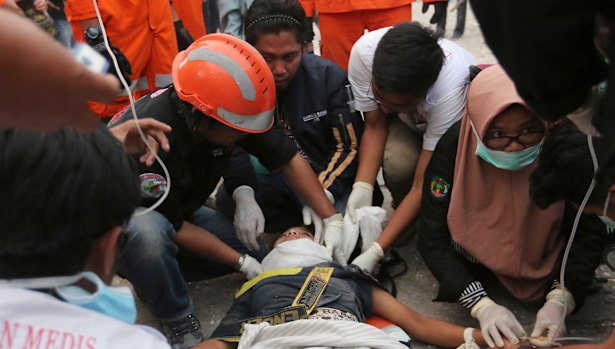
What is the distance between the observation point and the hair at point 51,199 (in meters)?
1.06

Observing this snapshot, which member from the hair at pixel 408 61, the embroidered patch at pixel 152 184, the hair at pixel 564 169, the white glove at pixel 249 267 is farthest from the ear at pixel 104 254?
the hair at pixel 408 61

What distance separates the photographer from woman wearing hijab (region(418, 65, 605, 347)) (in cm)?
227

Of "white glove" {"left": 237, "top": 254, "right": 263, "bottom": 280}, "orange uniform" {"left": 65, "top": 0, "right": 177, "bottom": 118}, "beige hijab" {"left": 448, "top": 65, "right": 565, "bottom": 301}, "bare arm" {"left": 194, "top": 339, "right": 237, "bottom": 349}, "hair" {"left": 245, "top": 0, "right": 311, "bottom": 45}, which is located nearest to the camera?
"bare arm" {"left": 194, "top": 339, "right": 237, "bottom": 349}

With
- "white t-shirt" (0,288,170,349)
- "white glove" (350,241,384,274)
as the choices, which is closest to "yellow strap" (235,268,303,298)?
"white glove" (350,241,384,274)

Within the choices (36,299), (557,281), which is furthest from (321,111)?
(36,299)

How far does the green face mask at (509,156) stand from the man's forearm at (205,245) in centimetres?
113

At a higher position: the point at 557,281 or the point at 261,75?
the point at 261,75

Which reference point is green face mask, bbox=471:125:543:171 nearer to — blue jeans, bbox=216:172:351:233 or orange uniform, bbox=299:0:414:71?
blue jeans, bbox=216:172:351:233

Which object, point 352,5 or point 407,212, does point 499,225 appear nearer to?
point 407,212

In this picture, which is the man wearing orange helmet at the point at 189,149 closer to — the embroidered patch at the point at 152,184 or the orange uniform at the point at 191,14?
the embroidered patch at the point at 152,184

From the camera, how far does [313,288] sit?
2.42 metres

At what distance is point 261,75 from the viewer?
96.2 inches

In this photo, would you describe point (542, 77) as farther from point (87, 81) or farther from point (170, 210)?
point (170, 210)

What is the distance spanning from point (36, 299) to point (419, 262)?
2.20 meters
